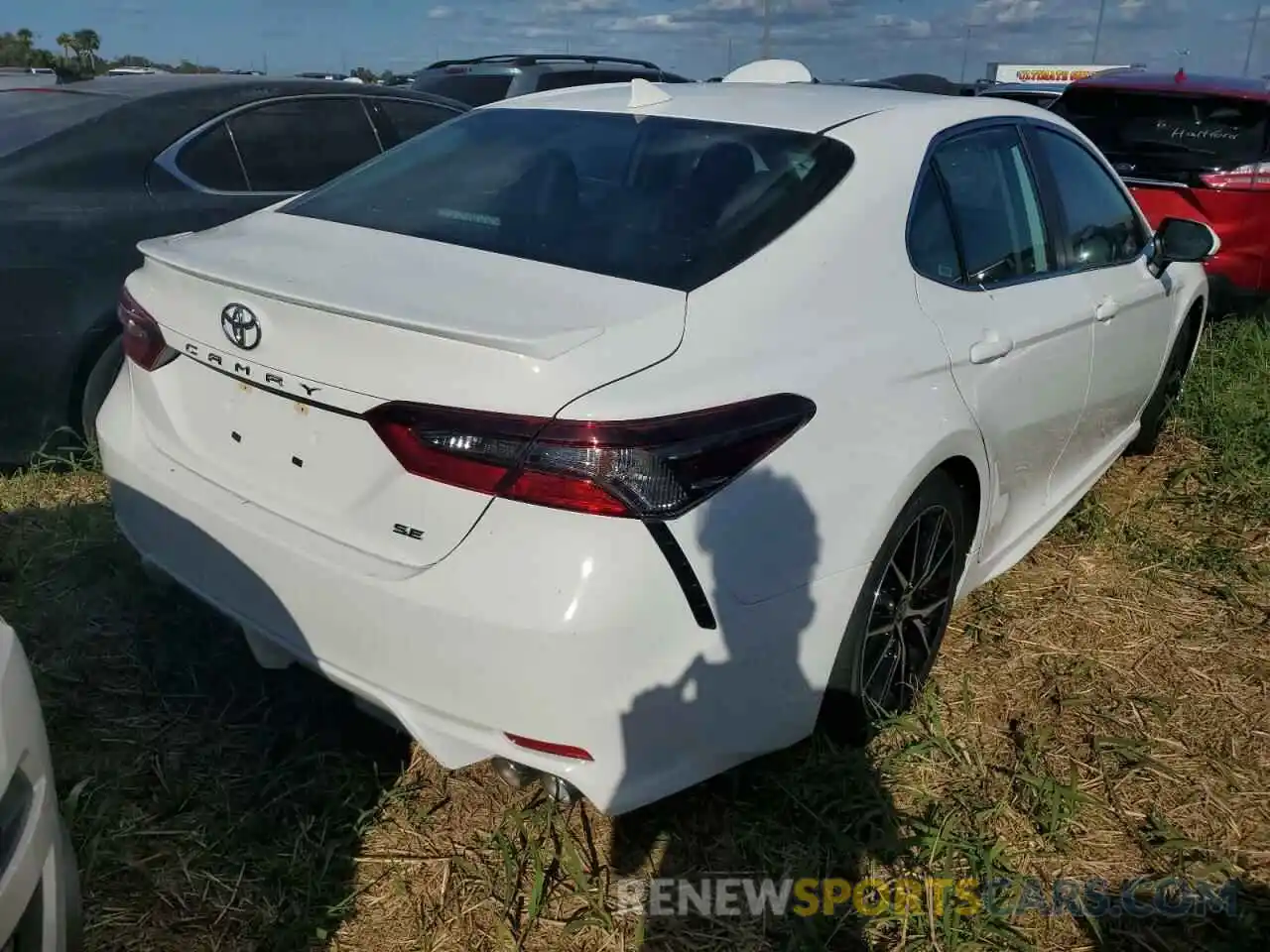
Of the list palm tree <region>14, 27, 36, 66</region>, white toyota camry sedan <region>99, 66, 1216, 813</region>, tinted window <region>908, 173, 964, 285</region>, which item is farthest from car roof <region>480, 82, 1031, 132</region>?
palm tree <region>14, 27, 36, 66</region>

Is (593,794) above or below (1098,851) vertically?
above

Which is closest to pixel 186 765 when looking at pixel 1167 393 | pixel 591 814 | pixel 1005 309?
pixel 591 814

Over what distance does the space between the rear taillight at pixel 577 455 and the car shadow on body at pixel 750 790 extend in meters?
0.08

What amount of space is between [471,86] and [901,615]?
287 inches

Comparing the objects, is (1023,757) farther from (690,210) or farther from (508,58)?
(508,58)

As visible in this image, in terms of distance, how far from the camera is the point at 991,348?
2580mm

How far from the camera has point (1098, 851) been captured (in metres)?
2.41

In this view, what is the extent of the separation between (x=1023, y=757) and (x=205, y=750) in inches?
78.5

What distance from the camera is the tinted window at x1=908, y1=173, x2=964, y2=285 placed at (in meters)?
2.47

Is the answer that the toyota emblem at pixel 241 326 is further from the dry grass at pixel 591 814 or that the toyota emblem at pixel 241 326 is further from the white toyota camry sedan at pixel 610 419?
the dry grass at pixel 591 814

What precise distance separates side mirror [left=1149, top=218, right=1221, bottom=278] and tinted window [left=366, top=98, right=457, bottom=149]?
2899 mm

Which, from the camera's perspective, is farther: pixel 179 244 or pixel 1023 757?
pixel 1023 757

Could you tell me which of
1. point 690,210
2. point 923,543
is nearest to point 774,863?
point 923,543

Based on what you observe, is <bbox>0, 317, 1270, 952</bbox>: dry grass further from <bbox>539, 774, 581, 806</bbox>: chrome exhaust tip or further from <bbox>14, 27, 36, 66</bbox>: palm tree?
<bbox>14, 27, 36, 66</bbox>: palm tree
